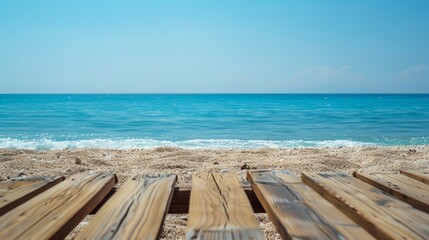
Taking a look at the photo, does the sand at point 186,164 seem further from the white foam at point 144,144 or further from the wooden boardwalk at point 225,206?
the white foam at point 144,144

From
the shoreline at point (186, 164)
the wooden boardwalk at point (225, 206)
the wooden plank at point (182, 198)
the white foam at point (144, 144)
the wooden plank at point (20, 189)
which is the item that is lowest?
the white foam at point (144, 144)

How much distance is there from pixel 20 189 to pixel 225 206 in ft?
3.34

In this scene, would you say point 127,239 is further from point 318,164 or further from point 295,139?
point 295,139

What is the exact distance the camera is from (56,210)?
131 centimetres

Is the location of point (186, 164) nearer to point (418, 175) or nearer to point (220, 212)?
point (418, 175)

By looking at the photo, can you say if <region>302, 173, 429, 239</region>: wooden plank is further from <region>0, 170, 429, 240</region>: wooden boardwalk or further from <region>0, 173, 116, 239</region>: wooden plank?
<region>0, 173, 116, 239</region>: wooden plank

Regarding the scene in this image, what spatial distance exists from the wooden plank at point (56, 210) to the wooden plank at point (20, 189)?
53mm

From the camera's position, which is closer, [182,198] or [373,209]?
[373,209]

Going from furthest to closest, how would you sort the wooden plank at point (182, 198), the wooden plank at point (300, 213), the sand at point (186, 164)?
1. the sand at point (186, 164)
2. the wooden plank at point (182, 198)
3. the wooden plank at point (300, 213)

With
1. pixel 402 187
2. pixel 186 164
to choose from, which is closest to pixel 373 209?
pixel 402 187

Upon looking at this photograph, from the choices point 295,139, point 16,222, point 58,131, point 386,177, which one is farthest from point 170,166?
point 58,131

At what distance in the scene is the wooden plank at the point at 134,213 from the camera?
3.55 ft

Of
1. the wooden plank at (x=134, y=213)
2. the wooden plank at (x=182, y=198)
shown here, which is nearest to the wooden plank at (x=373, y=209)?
the wooden plank at (x=182, y=198)

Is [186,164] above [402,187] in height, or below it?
below
